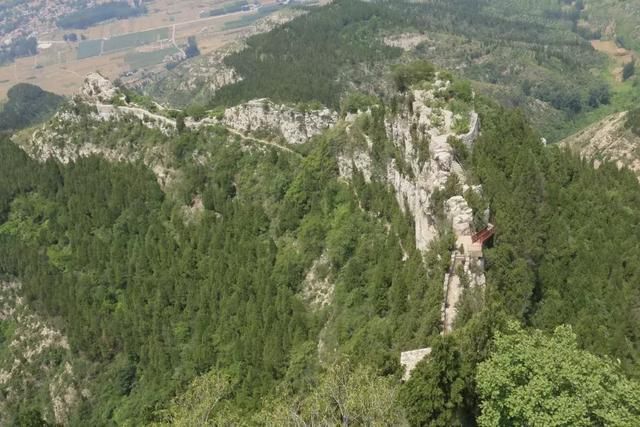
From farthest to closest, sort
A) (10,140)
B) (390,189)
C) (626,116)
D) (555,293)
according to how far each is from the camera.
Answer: (626,116) → (10,140) → (390,189) → (555,293)

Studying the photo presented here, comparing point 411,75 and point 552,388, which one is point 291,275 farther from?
point 552,388

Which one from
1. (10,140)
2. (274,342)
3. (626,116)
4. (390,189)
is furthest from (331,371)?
(626,116)

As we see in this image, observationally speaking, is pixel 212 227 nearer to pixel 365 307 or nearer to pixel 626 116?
pixel 365 307

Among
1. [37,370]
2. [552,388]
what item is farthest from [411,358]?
[37,370]

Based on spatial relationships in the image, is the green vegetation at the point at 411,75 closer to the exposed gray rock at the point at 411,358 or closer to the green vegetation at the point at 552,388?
the exposed gray rock at the point at 411,358

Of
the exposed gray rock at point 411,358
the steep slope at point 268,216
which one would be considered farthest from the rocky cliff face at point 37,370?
the exposed gray rock at point 411,358

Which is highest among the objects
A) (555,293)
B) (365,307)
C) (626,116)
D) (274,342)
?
(555,293)
